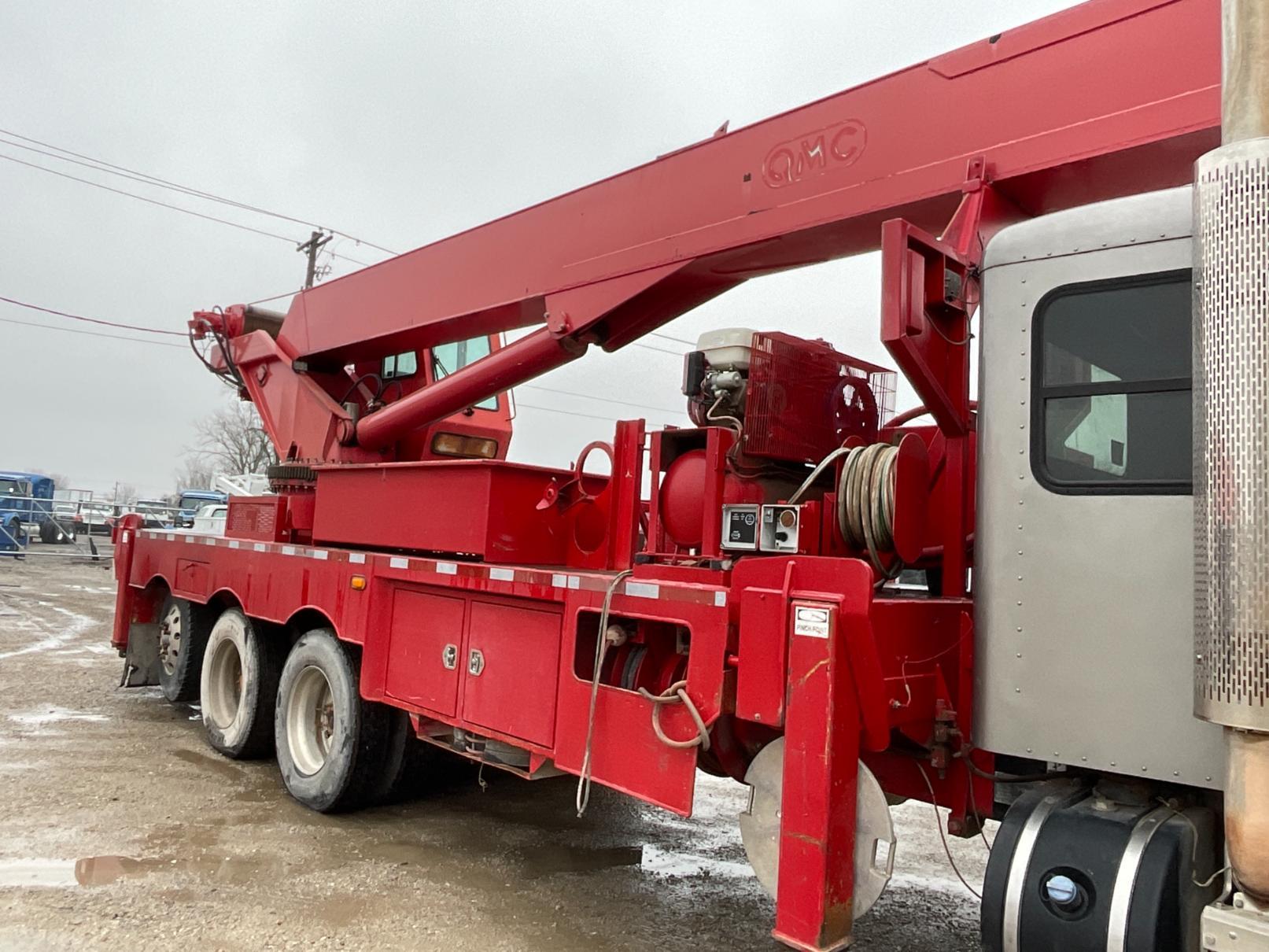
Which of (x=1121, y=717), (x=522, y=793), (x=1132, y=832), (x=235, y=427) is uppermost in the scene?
(x=235, y=427)

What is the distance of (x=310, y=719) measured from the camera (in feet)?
19.3

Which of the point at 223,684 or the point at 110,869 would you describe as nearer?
the point at 110,869

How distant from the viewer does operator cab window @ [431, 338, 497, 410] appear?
7484mm

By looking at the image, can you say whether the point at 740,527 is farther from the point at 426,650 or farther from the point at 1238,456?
the point at 426,650

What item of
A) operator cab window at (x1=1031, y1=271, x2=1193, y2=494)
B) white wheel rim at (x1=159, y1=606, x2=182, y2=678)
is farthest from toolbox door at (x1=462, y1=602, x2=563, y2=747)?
white wheel rim at (x1=159, y1=606, x2=182, y2=678)

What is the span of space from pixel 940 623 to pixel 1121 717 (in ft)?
2.28

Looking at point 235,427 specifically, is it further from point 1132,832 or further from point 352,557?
point 1132,832

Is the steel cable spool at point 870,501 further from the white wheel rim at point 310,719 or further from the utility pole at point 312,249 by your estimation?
the utility pole at point 312,249

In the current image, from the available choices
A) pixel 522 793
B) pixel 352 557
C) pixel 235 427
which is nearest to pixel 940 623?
pixel 352 557

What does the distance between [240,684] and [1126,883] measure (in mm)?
6143

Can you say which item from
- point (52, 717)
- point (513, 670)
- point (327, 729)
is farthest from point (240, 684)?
point (513, 670)

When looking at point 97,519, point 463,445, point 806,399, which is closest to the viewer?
point 806,399

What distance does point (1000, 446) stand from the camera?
3.00m

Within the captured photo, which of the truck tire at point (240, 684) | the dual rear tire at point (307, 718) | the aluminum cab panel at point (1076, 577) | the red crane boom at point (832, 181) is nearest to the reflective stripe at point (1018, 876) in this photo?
the aluminum cab panel at point (1076, 577)
